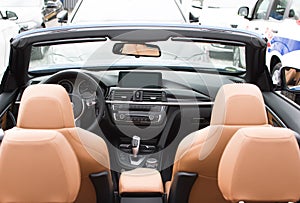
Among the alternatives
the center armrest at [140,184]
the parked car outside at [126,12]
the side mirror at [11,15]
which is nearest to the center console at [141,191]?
the center armrest at [140,184]

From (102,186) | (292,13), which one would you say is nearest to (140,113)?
(102,186)

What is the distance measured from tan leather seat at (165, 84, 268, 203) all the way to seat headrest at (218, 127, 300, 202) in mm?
193

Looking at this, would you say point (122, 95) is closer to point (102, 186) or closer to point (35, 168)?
point (102, 186)

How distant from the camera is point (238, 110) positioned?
2.02 meters

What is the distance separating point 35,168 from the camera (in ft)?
5.60

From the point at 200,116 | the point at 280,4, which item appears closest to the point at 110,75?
the point at 200,116

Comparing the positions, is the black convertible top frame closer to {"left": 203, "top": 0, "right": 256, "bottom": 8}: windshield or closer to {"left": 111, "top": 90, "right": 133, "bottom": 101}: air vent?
{"left": 111, "top": 90, "right": 133, "bottom": 101}: air vent

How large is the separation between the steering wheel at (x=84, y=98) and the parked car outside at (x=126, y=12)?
2.66m

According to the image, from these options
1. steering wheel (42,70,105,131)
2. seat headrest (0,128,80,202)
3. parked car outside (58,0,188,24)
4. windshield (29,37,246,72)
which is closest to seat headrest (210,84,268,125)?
seat headrest (0,128,80,202)

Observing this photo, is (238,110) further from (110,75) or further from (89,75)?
(110,75)

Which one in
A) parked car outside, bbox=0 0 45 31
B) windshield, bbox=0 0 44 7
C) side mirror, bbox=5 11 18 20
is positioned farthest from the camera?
windshield, bbox=0 0 44 7

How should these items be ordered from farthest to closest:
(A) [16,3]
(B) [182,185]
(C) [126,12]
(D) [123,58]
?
(A) [16,3]
(C) [126,12]
(D) [123,58]
(B) [182,185]

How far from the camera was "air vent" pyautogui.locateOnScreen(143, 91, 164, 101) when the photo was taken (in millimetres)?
3408

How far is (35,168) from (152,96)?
179 cm
